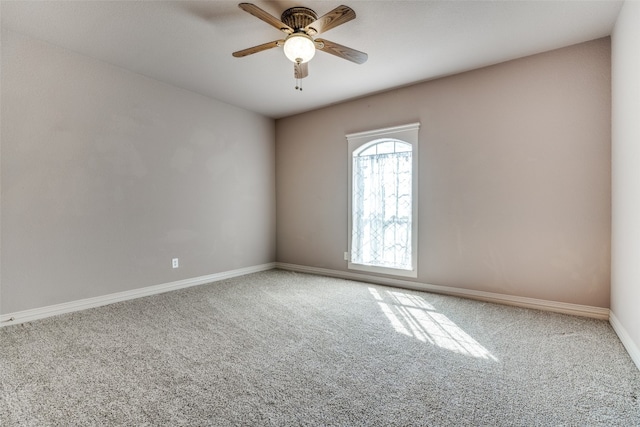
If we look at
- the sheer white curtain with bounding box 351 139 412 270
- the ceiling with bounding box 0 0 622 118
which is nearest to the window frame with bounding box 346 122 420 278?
the sheer white curtain with bounding box 351 139 412 270

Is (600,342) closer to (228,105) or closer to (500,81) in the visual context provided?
(500,81)

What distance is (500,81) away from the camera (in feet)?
10.8

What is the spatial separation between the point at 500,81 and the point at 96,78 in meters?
4.33

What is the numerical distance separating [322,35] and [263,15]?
0.82 m

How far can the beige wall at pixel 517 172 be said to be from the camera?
2.87m

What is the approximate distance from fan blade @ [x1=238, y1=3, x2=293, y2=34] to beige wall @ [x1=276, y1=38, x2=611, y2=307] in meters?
2.16

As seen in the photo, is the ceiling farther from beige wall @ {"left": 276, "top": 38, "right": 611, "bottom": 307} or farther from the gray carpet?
the gray carpet

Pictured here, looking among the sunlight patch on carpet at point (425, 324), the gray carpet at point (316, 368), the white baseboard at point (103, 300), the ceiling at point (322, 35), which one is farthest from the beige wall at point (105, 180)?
the sunlight patch on carpet at point (425, 324)

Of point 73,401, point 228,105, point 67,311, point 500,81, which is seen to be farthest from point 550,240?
point 67,311

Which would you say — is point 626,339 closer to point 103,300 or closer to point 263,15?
point 263,15

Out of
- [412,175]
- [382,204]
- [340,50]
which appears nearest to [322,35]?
[340,50]

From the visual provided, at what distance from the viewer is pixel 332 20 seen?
2.22m

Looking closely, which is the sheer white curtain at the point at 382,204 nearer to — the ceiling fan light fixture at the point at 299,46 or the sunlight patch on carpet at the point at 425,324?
the sunlight patch on carpet at the point at 425,324

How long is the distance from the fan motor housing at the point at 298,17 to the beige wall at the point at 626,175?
223 centimetres
